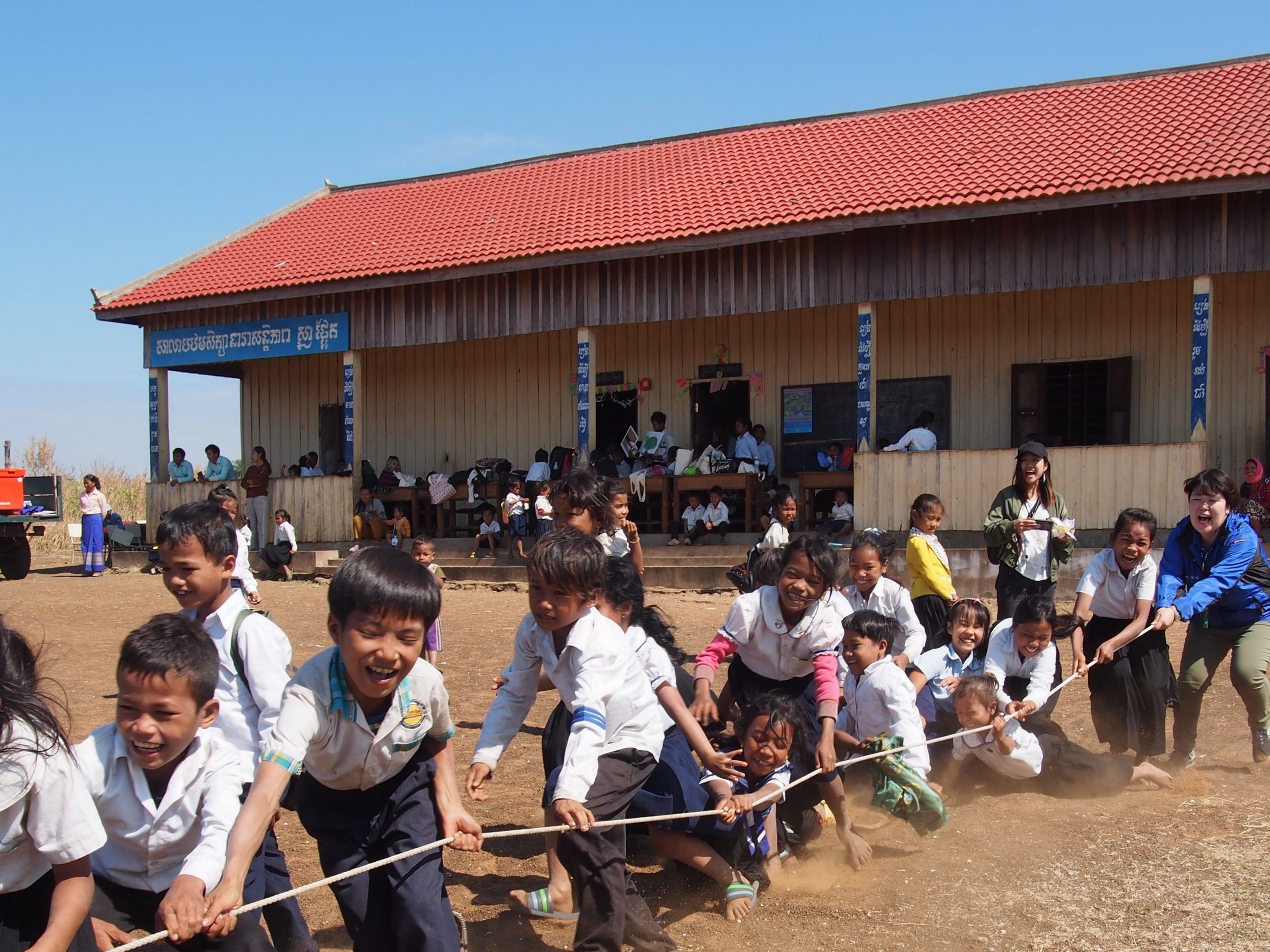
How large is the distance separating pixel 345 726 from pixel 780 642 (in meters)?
2.31

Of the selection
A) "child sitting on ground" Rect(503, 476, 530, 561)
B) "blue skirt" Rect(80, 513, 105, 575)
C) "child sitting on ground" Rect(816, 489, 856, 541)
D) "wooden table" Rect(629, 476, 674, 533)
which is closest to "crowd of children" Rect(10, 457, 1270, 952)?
"child sitting on ground" Rect(816, 489, 856, 541)

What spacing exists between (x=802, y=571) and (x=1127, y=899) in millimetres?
1722

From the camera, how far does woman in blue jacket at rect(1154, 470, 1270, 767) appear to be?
21.1 ft

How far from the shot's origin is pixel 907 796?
5094 millimetres

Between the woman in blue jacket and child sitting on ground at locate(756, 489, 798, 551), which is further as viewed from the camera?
child sitting on ground at locate(756, 489, 798, 551)

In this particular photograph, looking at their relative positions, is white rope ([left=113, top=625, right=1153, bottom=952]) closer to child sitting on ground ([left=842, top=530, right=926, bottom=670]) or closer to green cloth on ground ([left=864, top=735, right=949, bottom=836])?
green cloth on ground ([left=864, top=735, right=949, bottom=836])

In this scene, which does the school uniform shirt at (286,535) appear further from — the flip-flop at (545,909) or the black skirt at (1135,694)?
the flip-flop at (545,909)

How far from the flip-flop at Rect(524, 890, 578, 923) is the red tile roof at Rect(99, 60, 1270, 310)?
35.4 ft

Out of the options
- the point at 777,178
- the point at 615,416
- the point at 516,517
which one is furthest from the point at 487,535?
the point at 777,178

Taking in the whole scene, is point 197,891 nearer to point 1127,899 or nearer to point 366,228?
point 1127,899

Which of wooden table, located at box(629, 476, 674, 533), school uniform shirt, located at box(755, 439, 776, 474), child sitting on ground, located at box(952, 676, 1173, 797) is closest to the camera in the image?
child sitting on ground, located at box(952, 676, 1173, 797)

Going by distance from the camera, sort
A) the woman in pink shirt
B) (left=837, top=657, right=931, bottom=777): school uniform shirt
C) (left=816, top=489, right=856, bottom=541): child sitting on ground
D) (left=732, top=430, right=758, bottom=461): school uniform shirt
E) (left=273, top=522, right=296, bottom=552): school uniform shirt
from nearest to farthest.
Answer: (left=837, top=657, right=931, bottom=777): school uniform shirt → (left=816, top=489, right=856, bottom=541): child sitting on ground → (left=732, top=430, right=758, bottom=461): school uniform shirt → (left=273, top=522, right=296, bottom=552): school uniform shirt → the woman in pink shirt

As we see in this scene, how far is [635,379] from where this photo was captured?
1773 cm

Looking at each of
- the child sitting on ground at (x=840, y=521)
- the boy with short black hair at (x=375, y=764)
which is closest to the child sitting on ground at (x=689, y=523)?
the child sitting on ground at (x=840, y=521)
